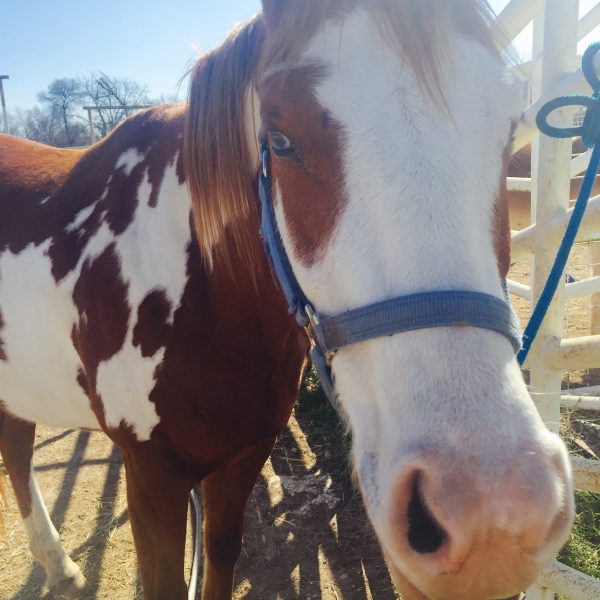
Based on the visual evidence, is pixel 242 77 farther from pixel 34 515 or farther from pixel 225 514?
pixel 34 515

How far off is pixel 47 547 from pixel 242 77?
249 centimetres

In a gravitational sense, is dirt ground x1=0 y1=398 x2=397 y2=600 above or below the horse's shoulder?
below

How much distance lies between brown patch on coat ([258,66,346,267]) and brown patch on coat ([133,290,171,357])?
66 centimetres

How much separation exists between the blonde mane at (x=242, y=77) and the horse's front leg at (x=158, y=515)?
702mm

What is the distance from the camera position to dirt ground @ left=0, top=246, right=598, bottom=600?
2.46m

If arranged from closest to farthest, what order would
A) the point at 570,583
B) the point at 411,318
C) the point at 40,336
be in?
the point at 411,318 → the point at 570,583 → the point at 40,336

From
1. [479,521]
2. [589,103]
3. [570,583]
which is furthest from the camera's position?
[570,583]

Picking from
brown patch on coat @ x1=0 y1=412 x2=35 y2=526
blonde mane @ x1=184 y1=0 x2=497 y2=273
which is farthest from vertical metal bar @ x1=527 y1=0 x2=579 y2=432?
brown patch on coat @ x1=0 y1=412 x2=35 y2=526

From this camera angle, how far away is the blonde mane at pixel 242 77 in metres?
1.05

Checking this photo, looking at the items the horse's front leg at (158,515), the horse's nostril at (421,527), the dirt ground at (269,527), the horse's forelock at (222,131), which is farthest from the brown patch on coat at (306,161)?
the dirt ground at (269,527)

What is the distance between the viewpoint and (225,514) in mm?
2043

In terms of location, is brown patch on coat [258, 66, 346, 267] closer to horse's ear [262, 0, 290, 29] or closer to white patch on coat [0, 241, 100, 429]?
horse's ear [262, 0, 290, 29]

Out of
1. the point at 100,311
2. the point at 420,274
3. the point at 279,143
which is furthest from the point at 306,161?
the point at 100,311

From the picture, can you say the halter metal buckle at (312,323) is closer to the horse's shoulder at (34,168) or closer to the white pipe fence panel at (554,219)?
the white pipe fence panel at (554,219)
